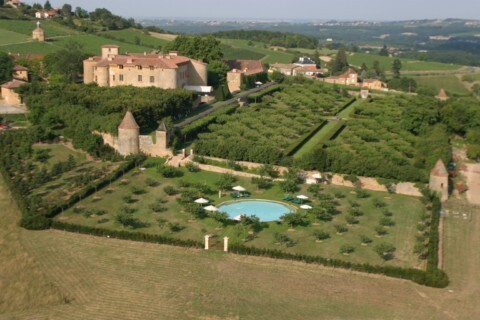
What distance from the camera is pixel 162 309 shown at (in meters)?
26.2

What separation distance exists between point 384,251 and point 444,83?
10105cm

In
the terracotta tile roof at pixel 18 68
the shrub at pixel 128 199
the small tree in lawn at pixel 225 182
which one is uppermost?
the terracotta tile roof at pixel 18 68

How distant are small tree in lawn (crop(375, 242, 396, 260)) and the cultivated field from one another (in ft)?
7.30

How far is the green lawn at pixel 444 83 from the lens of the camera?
4688 inches

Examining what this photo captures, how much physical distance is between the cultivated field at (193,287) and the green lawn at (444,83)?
92.0 metres

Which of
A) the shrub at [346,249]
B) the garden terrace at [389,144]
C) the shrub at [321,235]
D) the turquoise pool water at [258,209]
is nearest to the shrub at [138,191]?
the turquoise pool water at [258,209]

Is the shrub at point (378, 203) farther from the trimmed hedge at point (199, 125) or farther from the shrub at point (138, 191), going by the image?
the trimmed hedge at point (199, 125)

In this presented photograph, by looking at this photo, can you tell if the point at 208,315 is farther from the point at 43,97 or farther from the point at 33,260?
the point at 43,97

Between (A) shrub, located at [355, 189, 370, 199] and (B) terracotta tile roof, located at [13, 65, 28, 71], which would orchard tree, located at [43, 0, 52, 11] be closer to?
(B) terracotta tile roof, located at [13, 65, 28, 71]

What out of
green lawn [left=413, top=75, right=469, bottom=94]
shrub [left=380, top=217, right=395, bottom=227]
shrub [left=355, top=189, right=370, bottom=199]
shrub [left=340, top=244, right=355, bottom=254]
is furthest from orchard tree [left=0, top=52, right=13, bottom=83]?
green lawn [left=413, top=75, right=469, bottom=94]

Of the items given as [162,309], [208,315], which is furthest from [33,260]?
[208,315]

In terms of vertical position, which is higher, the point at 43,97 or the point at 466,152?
the point at 43,97

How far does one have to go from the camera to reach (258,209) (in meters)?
38.4

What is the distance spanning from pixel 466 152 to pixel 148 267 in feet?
113
